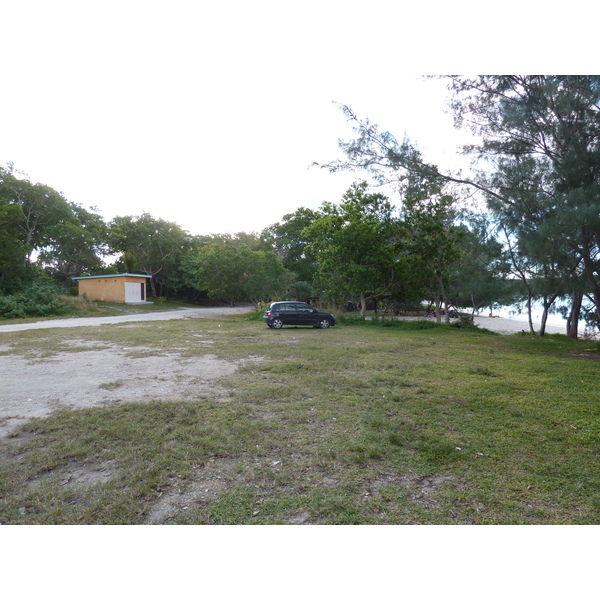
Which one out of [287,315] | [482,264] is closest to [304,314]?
[287,315]

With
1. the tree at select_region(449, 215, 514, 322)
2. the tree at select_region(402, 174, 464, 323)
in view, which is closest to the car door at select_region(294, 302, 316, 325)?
the tree at select_region(402, 174, 464, 323)

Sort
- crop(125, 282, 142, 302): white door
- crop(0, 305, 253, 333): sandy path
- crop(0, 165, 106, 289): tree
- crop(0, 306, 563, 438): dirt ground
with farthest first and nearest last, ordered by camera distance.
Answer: crop(125, 282, 142, 302): white door < crop(0, 165, 106, 289): tree < crop(0, 305, 253, 333): sandy path < crop(0, 306, 563, 438): dirt ground

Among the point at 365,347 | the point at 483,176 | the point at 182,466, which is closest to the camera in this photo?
the point at 182,466

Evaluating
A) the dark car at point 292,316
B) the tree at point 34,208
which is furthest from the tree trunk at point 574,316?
the tree at point 34,208

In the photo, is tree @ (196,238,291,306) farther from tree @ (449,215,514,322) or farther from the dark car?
tree @ (449,215,514,322)

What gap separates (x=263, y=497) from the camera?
213cm

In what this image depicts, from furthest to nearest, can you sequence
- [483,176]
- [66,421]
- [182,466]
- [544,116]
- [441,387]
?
[483,176]
[544,116]
[441,387]
[66,421]
[182,466]

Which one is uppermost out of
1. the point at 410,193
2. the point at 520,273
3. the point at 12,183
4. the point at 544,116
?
the point at 12,183

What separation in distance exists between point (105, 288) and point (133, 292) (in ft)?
6.57

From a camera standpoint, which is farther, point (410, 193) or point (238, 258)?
point (238, 258)

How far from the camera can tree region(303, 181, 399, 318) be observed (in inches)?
587

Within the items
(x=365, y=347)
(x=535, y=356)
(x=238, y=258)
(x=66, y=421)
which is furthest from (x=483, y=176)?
(x=238, y=258)

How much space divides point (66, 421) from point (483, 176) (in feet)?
27.1

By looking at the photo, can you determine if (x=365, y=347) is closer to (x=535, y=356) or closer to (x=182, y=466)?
(x=535, y=356)
